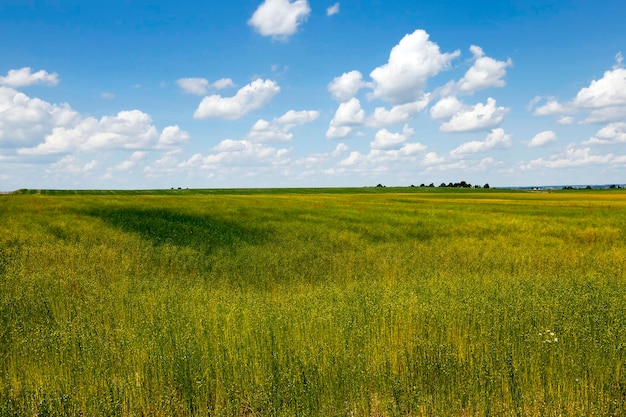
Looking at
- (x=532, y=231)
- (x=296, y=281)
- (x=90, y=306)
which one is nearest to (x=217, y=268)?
(x=296, y=281)

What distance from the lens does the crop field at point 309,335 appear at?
5.96 m

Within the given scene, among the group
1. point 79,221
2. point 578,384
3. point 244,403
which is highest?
point 79,221

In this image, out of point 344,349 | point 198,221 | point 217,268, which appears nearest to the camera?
point 344,349

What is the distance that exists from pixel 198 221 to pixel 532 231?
67.5 ft

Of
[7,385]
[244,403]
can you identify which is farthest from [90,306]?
[244,403]

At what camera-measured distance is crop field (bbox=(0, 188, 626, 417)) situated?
596cm

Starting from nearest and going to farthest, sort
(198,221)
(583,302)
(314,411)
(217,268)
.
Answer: (314,411)
(583,302)
(217,268)
(198,221)

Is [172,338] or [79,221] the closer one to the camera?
[172,338]

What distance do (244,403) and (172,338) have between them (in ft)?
8.29

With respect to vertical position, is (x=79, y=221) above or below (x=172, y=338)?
above

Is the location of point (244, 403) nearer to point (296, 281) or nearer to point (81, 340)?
point (81, 340)

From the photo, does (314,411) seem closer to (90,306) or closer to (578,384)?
(578,384)

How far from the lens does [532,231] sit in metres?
24.2

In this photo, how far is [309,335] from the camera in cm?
802
